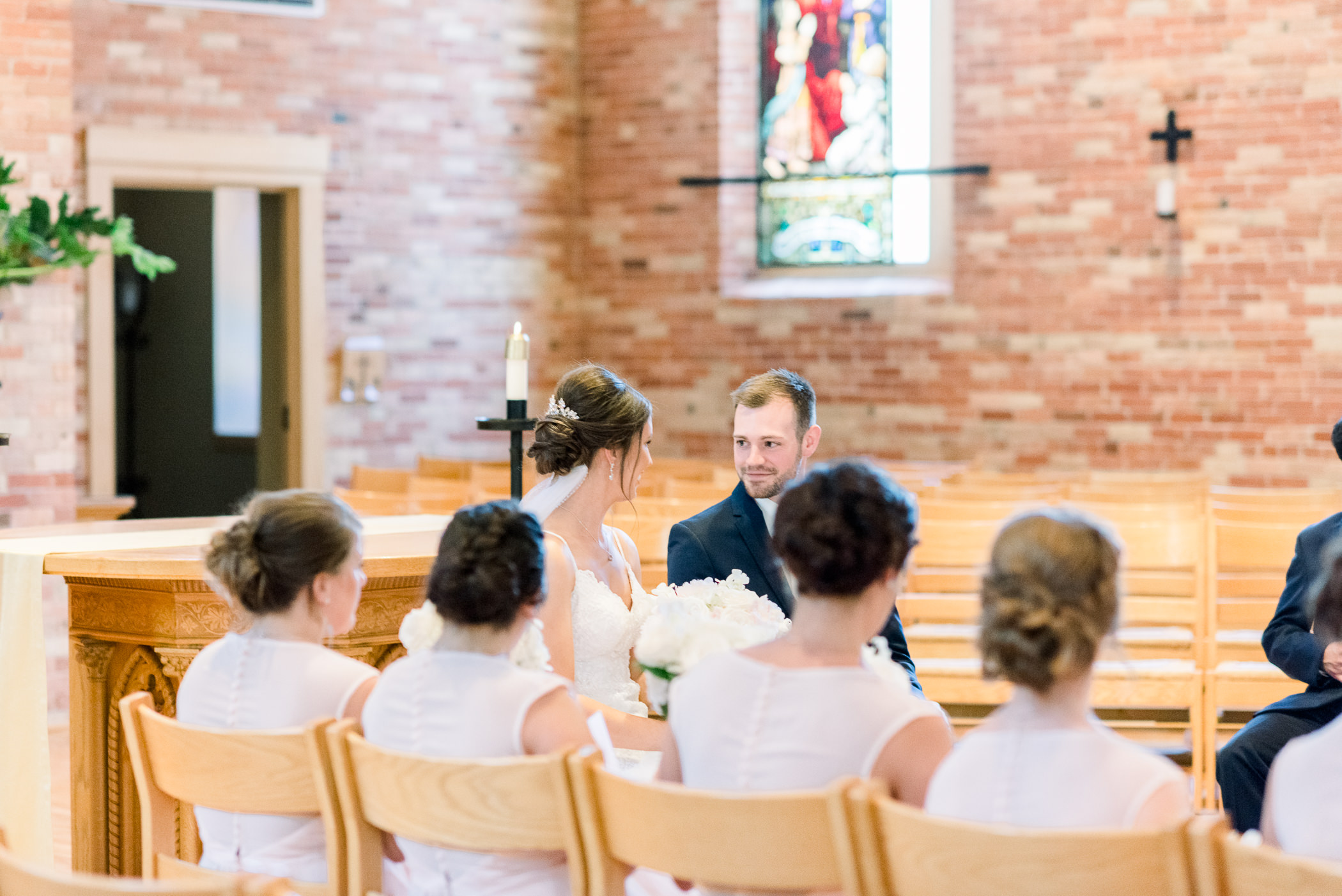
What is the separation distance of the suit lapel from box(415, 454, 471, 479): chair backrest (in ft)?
15.6

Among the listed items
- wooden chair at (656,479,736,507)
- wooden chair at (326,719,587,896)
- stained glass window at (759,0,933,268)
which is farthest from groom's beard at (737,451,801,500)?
stained glass window at (759,0,933,268)

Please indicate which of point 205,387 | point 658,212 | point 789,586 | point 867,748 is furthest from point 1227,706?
point 205,387

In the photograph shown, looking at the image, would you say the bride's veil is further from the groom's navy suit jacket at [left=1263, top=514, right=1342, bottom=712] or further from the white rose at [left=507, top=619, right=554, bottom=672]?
the groom's navy suit jacket at [left=1263, top=514, right=1342, bottom=712]

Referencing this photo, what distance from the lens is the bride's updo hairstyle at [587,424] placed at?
3.12 metres

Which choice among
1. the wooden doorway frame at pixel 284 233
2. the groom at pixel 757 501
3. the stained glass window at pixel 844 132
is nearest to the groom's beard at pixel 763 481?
the groom at pixel 757 501

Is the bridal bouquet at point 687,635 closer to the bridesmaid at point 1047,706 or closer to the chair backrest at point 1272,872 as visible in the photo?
the bridesmaid at point 1047,706

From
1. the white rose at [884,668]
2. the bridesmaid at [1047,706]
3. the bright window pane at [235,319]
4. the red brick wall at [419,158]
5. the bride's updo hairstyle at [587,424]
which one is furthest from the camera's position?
the bright window pane at [235,319]

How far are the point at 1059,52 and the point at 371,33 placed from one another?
14.1ft

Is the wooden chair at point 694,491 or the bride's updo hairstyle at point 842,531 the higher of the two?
the bride's updo hairstyle at point 842,531

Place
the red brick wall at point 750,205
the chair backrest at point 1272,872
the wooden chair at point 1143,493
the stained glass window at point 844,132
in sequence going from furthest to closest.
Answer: the stained glass window at point 844,132 → the red brick wall at point 750,205 → the wooden chair at point 1143,493 → the chair backrest at point 1272,872

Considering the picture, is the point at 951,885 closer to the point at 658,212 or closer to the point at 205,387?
the point at 658,212

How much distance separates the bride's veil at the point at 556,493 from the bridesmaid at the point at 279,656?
72 cm

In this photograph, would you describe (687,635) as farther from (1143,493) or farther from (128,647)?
(1143,493)

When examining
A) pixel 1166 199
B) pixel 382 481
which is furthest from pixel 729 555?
pixel 1166 199
